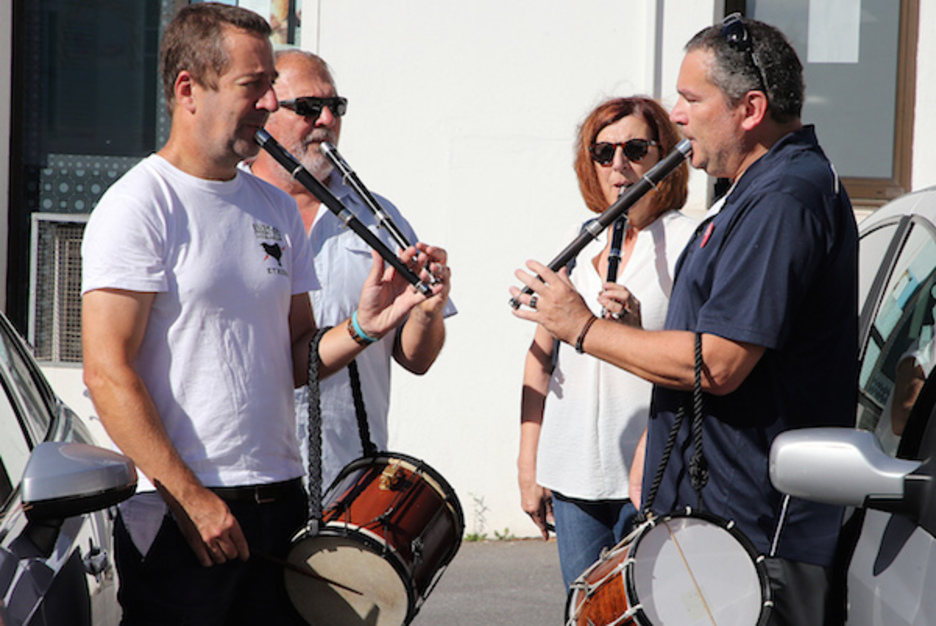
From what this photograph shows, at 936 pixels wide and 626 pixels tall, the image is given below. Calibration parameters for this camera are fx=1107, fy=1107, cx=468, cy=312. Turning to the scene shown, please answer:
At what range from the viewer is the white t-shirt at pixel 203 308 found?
2.21 m

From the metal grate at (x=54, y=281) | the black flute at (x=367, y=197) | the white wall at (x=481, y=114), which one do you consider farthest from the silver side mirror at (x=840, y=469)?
the metal grate at (x=54, y=281)

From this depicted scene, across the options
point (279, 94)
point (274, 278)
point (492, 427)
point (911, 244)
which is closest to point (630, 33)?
point (492, 427)

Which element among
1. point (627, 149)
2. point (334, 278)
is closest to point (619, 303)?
point (627, 149)

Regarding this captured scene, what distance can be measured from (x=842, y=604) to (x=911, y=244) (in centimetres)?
→ 85

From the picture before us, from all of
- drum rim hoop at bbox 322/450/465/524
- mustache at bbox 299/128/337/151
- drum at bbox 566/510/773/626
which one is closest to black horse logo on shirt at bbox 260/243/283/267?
drum rim hoop at bbox 322/450/465/524

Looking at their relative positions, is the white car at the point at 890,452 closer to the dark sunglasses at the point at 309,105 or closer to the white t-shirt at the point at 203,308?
the white t-shirt at the point at 203,308

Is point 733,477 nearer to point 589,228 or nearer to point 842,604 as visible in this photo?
point 842,604

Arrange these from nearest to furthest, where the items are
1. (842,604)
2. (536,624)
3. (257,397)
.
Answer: (842,604) → (257,397) → (536,624)

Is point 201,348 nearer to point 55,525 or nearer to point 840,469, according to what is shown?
point 55,525

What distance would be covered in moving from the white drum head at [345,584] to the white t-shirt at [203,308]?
0.60 feet

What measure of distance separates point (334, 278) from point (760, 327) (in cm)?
139

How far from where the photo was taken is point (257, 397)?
2334mm

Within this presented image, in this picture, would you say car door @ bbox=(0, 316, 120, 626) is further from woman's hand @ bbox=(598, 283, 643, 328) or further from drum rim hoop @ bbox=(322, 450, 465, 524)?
woman's hand @ bbox=(598, 283, 643, 328)

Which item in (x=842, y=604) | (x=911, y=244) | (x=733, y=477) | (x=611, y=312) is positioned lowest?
(x=842, y=604)
